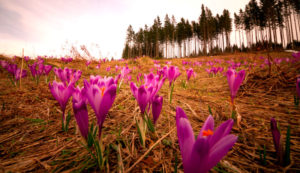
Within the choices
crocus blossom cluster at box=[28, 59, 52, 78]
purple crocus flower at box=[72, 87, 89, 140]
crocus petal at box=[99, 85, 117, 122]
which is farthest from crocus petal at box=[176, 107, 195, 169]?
crocus blossom cluster at box=[28, 59, 52, 78]

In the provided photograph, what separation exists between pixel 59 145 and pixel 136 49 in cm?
6200

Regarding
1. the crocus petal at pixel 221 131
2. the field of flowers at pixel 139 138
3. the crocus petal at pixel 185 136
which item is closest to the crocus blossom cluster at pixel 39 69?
the field of flowers at pixel 139 138

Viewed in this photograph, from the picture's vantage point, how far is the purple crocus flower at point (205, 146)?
16.3 inches

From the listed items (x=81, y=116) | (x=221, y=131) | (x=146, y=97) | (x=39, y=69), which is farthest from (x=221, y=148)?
(x=39, y=69)

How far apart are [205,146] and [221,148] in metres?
0.06

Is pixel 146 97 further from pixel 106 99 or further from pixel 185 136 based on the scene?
pixel 185 136

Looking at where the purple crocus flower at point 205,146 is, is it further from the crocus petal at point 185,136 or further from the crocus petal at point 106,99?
the crocus petal at point 106,99

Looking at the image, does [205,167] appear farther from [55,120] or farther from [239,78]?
[55,120]

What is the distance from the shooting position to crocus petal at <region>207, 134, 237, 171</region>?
0.41 metres

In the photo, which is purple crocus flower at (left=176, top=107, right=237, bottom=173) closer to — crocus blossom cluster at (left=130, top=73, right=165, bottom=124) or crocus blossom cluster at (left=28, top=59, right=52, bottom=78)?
crocus blossom cluster at (left=130, top=73, right=165, bottom=124)

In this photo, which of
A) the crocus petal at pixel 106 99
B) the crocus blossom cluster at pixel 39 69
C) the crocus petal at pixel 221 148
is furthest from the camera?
the crocus blossom cluster at pixel 39 69

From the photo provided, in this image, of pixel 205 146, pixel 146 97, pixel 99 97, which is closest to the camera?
pixel 205 146

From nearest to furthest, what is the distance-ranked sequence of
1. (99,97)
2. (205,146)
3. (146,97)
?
(205,146) → (99,97) → (146,97)

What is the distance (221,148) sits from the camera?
424 mm
